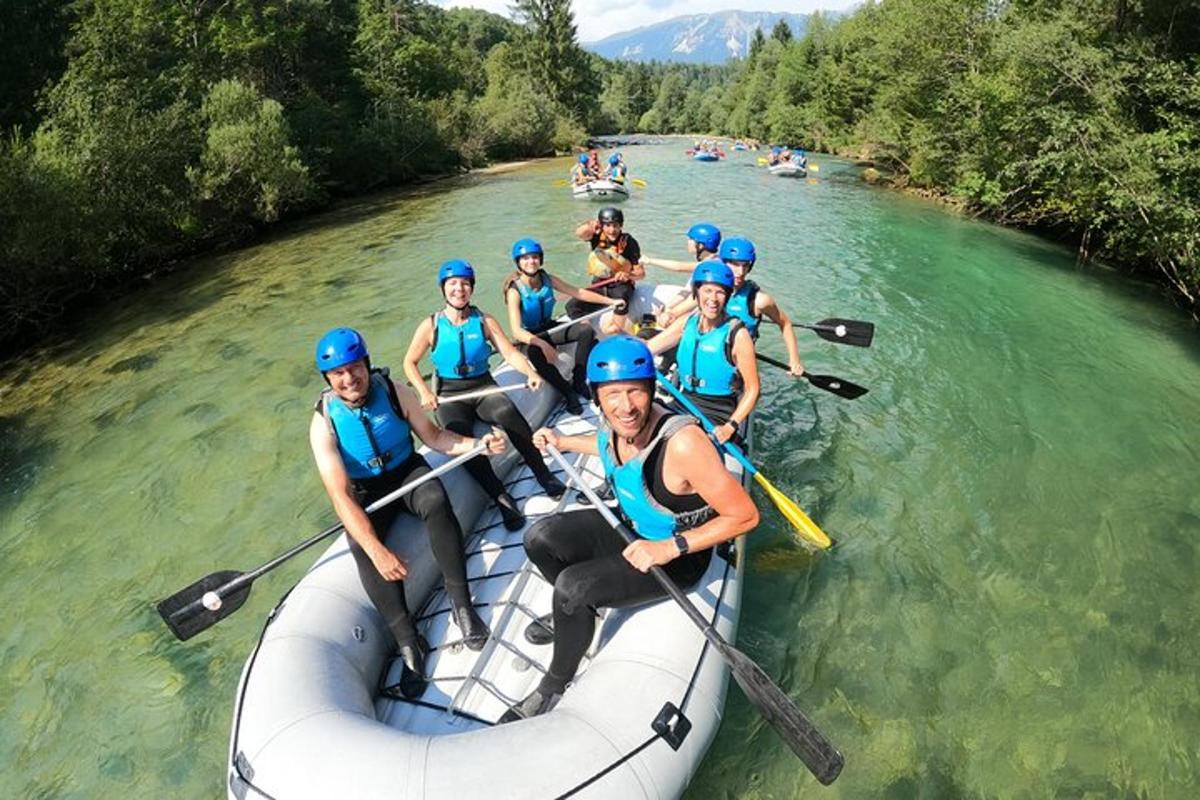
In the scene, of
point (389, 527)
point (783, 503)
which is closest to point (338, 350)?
point (389, 527)

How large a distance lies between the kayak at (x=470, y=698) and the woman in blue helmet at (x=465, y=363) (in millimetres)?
757

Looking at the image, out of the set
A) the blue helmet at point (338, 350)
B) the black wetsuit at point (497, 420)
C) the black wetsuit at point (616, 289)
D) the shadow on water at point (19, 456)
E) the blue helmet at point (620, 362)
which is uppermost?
the blue helmet at point (620, 362)

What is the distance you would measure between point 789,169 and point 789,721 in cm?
2537

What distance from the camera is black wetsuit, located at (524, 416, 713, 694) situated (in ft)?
9.29

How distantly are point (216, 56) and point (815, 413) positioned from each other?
77.7 feet

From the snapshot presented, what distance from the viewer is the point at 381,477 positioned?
11.6 feet

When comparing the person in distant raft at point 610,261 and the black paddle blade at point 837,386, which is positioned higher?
the person in distant raft at point 610,261

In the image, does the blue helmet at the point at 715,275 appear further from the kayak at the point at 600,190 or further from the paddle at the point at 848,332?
the kayak at the point at 600,190

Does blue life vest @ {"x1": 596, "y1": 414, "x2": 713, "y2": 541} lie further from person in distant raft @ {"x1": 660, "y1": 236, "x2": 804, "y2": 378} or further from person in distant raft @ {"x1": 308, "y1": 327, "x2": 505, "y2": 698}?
person in distant raft @ {"x1": 660, "y1": 236, "x2": 804, "y2": 378}

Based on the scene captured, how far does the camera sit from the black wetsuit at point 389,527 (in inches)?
124

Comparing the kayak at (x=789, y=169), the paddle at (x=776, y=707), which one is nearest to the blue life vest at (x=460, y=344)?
the paddle at (x=776, y=707)

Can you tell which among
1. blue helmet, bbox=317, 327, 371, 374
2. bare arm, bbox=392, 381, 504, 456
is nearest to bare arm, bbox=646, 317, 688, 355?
bare arm, bbox=392, 381, 504, 456

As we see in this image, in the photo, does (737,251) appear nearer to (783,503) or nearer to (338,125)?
(783,503)

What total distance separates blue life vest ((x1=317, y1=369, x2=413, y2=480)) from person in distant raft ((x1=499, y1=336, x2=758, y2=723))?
97cm
